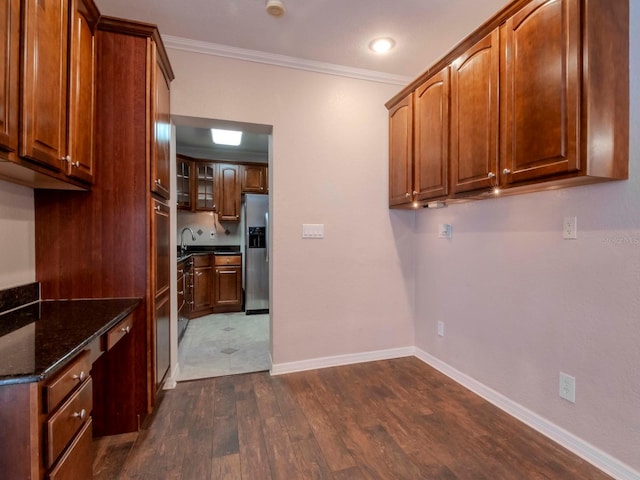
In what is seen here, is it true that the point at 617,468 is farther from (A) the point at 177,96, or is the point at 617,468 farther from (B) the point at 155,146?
(A) the point at 177,96

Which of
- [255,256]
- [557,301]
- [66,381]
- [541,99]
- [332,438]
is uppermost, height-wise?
[541,99]

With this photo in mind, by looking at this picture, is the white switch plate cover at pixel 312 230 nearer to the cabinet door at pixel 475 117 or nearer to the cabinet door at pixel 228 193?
the cabinet door at pixel 475 117

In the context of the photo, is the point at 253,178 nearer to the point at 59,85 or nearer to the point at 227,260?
the point at 227,260

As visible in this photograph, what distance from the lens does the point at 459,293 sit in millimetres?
2521

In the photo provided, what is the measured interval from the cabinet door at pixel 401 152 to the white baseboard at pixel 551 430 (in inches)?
59.6

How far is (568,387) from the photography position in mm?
1736

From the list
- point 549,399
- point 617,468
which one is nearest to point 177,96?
point 549,399

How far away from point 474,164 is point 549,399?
4.89 feet

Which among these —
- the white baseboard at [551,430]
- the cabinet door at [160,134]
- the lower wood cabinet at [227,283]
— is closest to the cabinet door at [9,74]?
the cabinet door at [160,134]

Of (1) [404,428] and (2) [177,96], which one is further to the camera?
(2) [177,96]

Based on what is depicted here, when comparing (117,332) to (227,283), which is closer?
(117,332)

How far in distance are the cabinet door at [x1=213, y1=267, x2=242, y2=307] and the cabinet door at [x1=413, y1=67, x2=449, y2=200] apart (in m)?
3.18

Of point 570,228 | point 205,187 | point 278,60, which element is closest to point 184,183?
point 205,187

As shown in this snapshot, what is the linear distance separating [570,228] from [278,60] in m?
2.45
